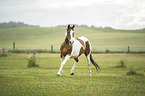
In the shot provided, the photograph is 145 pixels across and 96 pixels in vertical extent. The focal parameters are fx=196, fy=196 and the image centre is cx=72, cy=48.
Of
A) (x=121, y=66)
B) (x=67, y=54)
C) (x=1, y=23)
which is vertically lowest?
(x=121, y=66)

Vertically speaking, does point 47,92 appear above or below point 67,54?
below

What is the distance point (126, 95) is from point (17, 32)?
83.3 meters

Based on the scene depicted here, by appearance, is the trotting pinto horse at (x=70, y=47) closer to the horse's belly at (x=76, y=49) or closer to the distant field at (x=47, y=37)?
the horse's belly at (x=76, y=49)

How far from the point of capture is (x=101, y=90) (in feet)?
26.5

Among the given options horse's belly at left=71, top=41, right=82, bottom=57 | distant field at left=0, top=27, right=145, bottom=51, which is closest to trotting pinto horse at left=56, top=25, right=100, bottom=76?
horse's belly at left=71, top=41, right=82, bottom=57

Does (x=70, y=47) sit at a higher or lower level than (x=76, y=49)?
higher

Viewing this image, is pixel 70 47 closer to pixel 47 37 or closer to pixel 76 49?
pixel 76 49

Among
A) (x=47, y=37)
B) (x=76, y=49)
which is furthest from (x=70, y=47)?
(x=47, y=37)

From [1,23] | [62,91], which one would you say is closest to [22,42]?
[62,91]

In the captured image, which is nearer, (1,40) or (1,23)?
(1,40)

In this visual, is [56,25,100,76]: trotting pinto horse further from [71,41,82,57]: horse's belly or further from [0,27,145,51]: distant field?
[0,27,145,51]: distant field

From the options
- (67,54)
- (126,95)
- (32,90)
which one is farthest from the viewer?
(67,54)

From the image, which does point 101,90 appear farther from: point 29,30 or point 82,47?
point 29,30

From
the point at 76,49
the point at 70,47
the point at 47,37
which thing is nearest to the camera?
the point at 70,47
